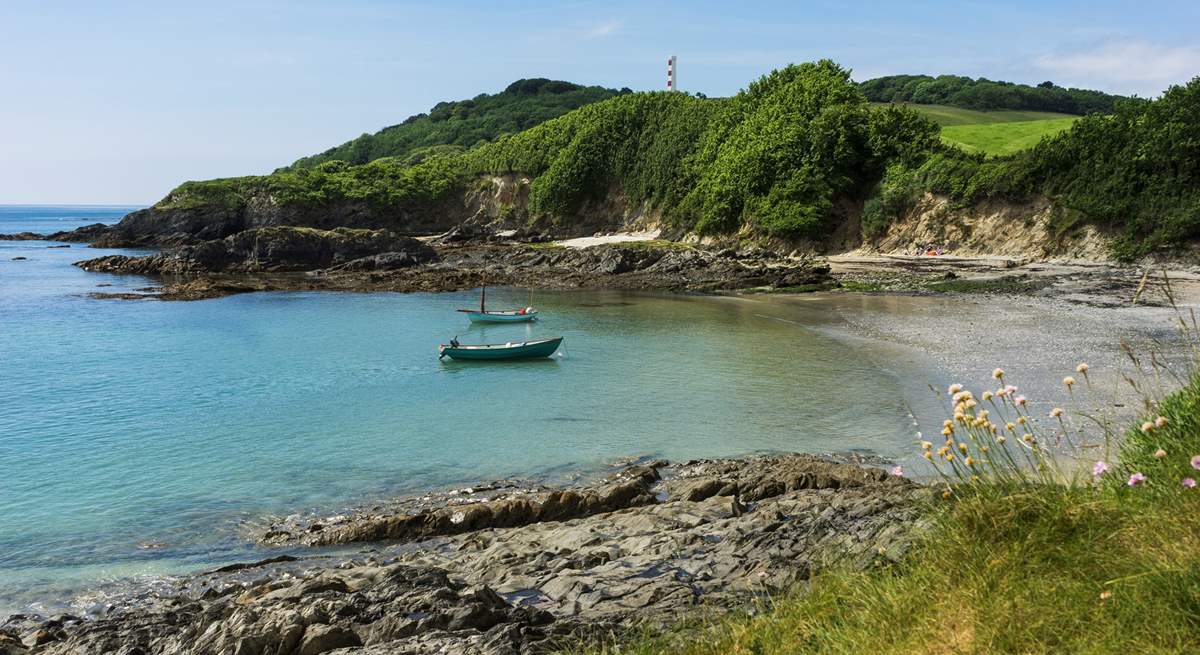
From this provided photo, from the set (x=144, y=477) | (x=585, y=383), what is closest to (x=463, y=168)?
(x=585, y=383)

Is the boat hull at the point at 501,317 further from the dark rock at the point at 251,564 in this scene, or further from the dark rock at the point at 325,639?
the dark rock at the point at 325,639

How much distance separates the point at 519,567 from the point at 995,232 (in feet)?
157

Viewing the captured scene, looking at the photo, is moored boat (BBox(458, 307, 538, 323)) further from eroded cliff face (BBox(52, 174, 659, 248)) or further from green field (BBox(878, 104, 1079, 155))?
eroded cliff face (BBox(52, 174, 659, 248))

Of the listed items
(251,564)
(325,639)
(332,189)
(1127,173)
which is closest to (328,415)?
(251,564)

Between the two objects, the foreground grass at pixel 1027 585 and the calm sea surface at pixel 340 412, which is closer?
the foreground grass at pixel 1027 585

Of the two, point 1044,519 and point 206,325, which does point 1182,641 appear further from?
point 206,325

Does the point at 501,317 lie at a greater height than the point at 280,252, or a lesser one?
lesser

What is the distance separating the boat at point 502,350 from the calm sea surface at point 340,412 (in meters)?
0.39

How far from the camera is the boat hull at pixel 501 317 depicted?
124 ft

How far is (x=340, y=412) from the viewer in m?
21.6

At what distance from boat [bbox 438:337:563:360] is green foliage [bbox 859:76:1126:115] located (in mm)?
107394

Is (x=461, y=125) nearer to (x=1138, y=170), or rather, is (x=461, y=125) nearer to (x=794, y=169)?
(x=794, y=169)

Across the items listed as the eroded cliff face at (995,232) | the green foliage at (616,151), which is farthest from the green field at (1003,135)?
the green foliage at (616,151)

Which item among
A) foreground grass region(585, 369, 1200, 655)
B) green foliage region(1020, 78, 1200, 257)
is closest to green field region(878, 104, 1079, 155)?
green foliage region(1020, 78, 1200, 257)
